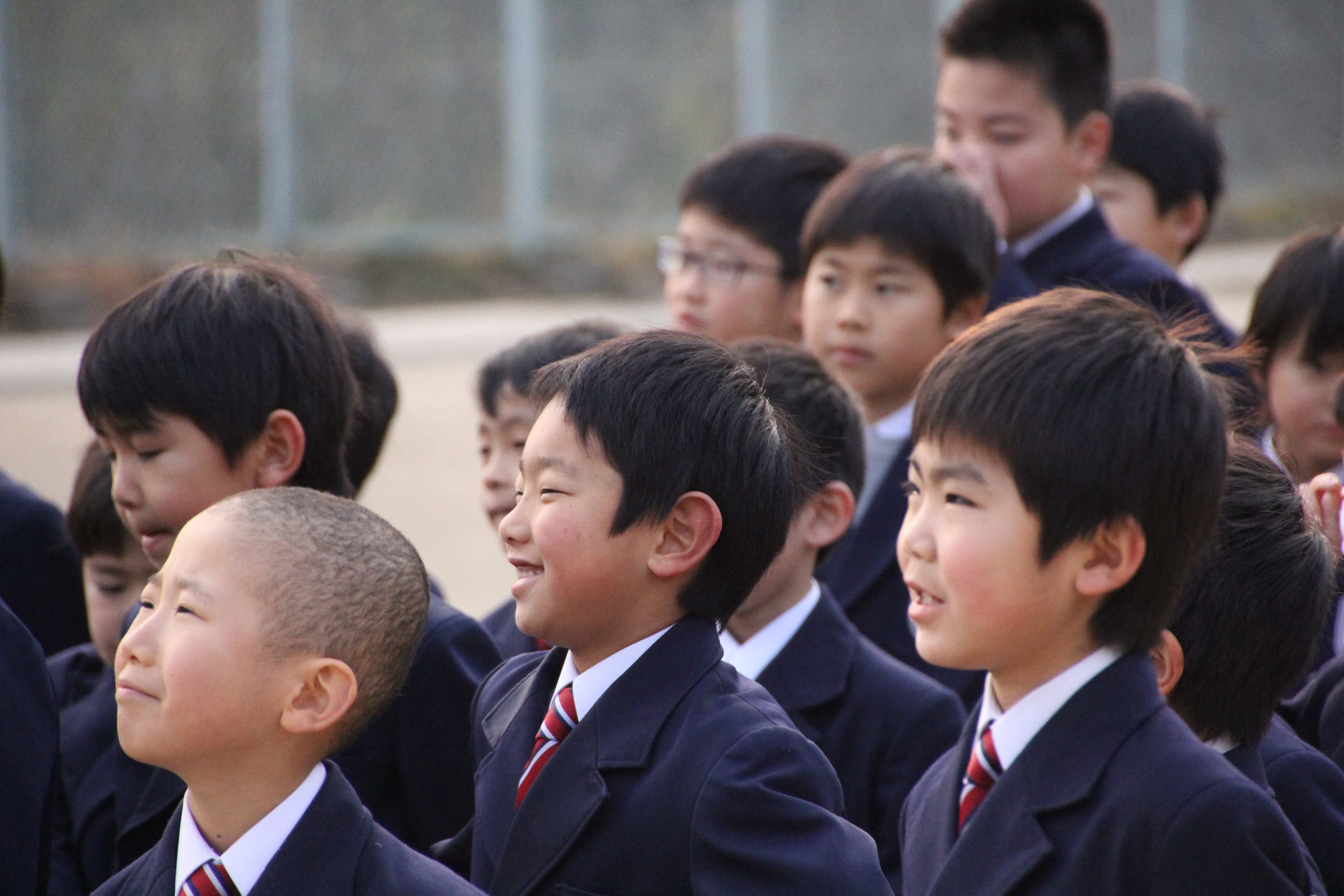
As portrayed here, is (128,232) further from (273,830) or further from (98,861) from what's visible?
(273,830)

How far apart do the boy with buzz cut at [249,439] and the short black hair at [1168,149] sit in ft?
7.90

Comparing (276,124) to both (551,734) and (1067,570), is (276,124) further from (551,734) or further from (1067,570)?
(1067,570)

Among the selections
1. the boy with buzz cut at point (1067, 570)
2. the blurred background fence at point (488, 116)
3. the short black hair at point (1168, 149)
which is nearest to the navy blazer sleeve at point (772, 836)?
the boy with buzz cut at point (1067, 570)

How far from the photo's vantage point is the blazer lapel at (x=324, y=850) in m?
1.49

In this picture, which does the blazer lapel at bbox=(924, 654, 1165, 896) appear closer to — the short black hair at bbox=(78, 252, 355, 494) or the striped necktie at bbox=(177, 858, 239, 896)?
the striped necktie at bbox=(177, 858, 239, 896)

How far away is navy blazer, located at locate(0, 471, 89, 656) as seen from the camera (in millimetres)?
2727

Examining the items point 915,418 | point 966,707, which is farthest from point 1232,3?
point 915,418

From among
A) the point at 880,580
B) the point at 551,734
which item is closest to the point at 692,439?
the point at 551,734

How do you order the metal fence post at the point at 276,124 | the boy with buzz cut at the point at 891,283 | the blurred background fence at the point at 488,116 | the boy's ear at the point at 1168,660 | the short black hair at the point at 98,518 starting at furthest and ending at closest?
the metal fence post at the point at 276,124, the blurred background fence at the point at 488,116, the boy with buzz cut at the point at 891,283, the short black hair at the point at 98,518, the boy's ear at the point at 1168,660

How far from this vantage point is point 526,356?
2732 mm

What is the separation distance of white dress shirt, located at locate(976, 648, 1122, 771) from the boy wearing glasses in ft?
6.17

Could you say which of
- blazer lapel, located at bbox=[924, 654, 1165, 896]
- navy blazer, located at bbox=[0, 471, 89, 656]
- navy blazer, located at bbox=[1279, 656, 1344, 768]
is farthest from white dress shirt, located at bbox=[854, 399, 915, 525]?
navy blazer, located at bbox=[0, 471, 89, 656]

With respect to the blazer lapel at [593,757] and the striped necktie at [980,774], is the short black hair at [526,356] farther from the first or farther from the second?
the striped necktie at [980,774]

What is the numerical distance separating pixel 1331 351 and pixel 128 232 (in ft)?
27.9
